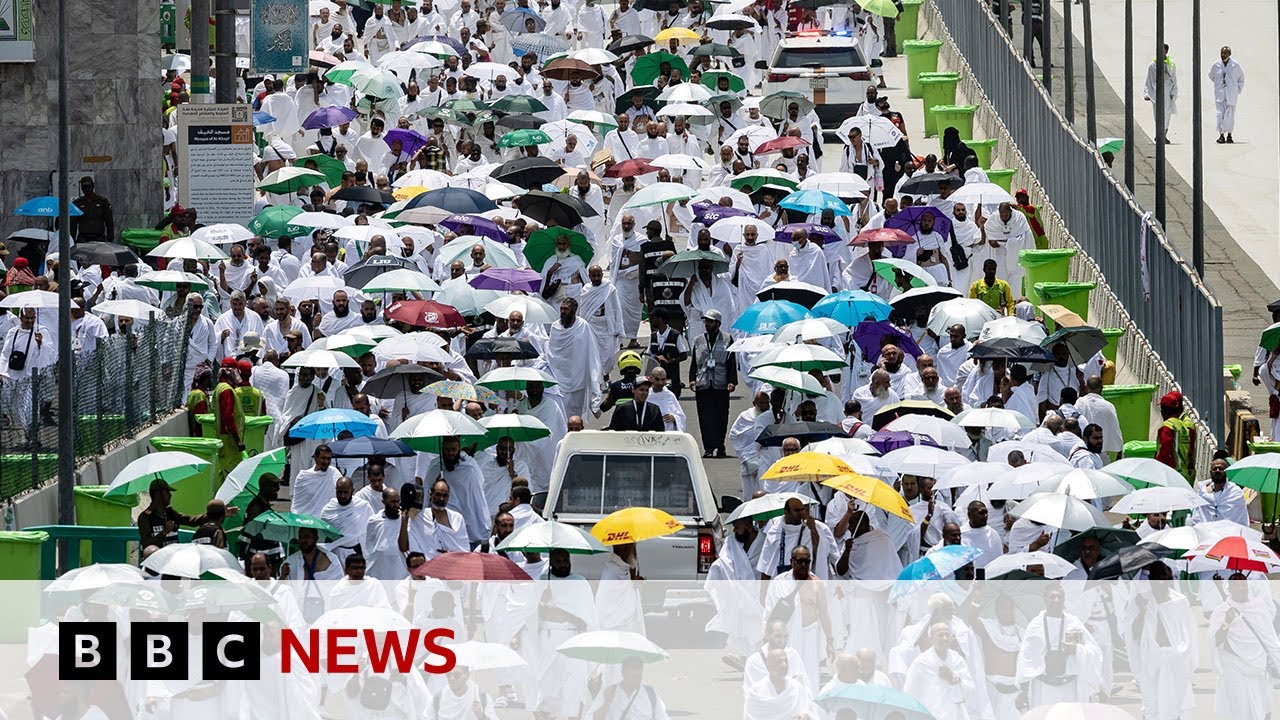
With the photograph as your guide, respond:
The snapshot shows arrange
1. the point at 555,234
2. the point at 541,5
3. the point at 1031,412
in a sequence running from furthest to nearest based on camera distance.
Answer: the point at 541,5, the point at 555,234, the point at 1031,412

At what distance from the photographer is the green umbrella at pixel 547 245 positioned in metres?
26.1

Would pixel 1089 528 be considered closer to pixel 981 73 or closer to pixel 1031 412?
pixel 1031 412

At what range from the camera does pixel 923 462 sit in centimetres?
1864

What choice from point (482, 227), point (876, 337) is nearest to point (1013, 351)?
point (876, 337)

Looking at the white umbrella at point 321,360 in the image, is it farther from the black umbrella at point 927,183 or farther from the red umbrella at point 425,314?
the black umbrella at point 927,183

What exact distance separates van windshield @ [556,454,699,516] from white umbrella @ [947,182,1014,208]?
33.9 feet

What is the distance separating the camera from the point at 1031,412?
22.2m

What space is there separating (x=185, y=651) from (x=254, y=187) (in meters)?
15.4

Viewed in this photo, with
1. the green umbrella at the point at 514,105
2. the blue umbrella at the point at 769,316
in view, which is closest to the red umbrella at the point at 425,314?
the blue umbrella at the point at 769,316

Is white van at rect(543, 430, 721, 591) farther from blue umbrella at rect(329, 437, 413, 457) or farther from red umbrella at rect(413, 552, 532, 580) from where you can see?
red umbrella at rect(413, 552, 532, 580)

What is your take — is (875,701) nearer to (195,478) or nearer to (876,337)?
(195,478)

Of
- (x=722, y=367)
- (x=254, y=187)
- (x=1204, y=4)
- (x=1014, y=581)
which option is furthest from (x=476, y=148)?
(x=1204, y=4)

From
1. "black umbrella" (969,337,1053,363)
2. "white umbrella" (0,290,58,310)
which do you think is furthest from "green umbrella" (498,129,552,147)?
"black umbrella" (969,337,1053,363)

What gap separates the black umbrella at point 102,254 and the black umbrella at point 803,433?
30.5 feet
